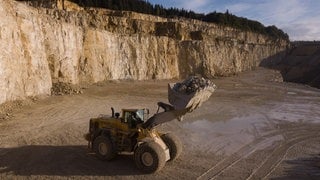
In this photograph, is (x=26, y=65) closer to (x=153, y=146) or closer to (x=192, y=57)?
(x=153, y=146)

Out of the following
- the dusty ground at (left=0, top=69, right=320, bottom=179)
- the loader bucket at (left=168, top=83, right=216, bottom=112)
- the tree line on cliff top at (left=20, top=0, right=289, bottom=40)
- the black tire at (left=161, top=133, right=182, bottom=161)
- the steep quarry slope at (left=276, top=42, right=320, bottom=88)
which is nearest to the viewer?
the loader bucket at (left=168, top=83, right=216, bottom=112)

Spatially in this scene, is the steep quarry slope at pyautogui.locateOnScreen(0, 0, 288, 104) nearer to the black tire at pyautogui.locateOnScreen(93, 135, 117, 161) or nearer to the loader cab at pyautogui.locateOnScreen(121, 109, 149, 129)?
the black tire at pyautogui.locateOnScreen(93, 135, 117, 161)

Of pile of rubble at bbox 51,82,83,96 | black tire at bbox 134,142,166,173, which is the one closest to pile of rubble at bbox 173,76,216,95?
black tire at bbox 134,142,166,173

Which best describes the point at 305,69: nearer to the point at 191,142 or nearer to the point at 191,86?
the point at 191,142

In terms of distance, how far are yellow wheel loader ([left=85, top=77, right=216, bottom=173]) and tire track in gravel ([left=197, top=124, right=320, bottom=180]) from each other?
132cm

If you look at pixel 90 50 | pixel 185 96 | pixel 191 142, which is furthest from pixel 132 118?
pixel 90 50

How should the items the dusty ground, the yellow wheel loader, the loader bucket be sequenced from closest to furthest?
the loader bucket < the yellow wheel loader < the dusty ground

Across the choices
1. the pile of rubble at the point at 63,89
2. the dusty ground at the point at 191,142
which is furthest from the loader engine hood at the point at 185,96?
the pile of rubble at the point at 63,89

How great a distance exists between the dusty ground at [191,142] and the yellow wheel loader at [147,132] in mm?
369

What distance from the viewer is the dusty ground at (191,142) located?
11.7 metres

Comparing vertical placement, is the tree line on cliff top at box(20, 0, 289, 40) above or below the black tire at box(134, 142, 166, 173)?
above

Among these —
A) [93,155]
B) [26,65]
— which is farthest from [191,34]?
[93,155]

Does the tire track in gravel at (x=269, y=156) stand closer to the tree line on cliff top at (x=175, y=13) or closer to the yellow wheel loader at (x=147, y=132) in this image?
the yellow wheel loader at (x=147, y=132)

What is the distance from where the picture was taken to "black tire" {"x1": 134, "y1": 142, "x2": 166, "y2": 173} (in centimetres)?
1124
